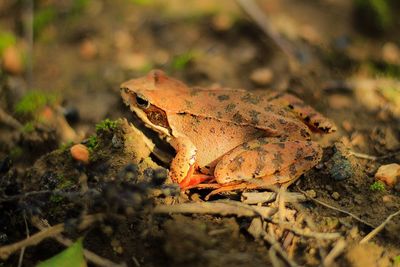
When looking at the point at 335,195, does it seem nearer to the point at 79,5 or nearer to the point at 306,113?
the point at 306,113

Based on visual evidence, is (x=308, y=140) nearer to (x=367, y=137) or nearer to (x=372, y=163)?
(x=372, y=163)

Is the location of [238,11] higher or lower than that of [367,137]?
higher

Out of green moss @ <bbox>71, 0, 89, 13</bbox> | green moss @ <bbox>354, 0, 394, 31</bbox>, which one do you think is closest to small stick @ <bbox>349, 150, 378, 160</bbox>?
green moss @ <bbox>354, 0, 394, 31</bbox>

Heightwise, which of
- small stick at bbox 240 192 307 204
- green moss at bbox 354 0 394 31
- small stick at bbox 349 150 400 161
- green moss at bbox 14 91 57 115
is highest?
green moss at bbox 354 0 394 31

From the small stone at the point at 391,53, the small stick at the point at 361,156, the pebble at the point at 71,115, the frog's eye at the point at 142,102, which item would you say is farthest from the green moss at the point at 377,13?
the pebble at the point at 71,115

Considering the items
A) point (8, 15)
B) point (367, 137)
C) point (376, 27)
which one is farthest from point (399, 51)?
point (8, 15)

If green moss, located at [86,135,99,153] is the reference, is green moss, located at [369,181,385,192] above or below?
below

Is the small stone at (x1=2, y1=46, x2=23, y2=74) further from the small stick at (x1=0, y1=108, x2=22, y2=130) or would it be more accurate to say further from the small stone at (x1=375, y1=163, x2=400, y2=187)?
the small stone at (x1=375, y1=163, x2=400, y2=187)

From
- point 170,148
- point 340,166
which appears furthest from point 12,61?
point 340,166
